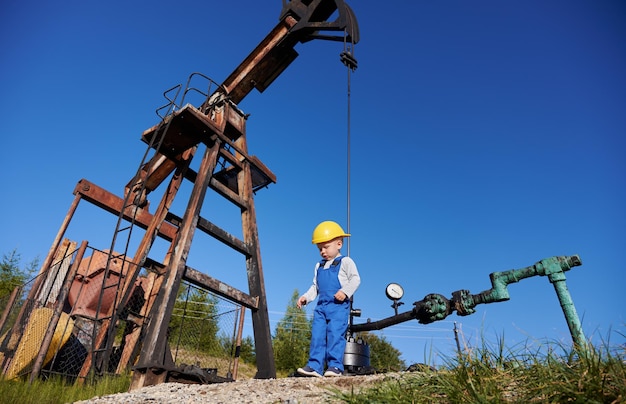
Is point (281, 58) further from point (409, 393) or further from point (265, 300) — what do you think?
point (409, 393)

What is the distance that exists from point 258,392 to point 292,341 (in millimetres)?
20390

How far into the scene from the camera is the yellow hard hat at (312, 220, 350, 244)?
4133 mm

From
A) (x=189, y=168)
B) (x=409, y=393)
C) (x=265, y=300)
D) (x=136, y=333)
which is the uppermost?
(x=189, y=168)

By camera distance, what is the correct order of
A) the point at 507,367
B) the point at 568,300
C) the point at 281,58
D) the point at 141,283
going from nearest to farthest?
the point at 507,367 → the point at 568,300 → the point at 281,58 → the point at 141,283

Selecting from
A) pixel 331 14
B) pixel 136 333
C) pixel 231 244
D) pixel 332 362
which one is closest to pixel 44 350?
pixel 136 333

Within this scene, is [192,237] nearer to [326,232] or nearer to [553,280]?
[326,232]

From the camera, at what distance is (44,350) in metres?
4.93

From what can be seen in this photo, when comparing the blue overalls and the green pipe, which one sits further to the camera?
the blue overalls

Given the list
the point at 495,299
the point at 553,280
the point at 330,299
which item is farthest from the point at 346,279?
the point at 553,280

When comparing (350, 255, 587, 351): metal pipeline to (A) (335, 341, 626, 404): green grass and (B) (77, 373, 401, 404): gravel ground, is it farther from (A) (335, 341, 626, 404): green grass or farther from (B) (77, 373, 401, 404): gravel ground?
(B) (77, 373, 401, 404): gravel ground

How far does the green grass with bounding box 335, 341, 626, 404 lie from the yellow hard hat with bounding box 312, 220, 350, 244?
1.85m

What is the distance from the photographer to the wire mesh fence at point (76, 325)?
5.07 metres

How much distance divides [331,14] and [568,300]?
645 centimetres

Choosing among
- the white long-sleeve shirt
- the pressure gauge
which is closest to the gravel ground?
the white long-sleeve shirt
